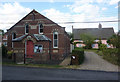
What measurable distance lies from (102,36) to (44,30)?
29.4m

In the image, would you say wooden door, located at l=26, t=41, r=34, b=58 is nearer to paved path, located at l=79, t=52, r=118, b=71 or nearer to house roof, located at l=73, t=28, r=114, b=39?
paved path, located at l=79, t=52, r=118, b=71

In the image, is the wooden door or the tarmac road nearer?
the tarmac road

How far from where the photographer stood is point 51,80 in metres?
7.42

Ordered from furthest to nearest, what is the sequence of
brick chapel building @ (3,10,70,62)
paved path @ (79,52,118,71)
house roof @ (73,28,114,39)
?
1. house roof @ (73,28,114,39)
2. brick chapel building @ (3,10,70,62)
3. paved path @ (79,52,118,71)

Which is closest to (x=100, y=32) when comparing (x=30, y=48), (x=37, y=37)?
(x=37, y=37)

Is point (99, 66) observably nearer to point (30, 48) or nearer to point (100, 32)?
point (30, 48)

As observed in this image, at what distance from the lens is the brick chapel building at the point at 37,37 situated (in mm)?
17234

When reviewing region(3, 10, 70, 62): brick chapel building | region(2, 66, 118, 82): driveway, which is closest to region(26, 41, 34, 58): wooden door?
region(3, 10, 70, 62): brick chapel building

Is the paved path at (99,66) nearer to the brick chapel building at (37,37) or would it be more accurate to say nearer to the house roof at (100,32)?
the brick chapel building at (37,37)

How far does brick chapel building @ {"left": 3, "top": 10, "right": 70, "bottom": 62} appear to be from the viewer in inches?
679

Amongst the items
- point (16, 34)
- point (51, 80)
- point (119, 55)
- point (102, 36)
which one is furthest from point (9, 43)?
point (102, 36)

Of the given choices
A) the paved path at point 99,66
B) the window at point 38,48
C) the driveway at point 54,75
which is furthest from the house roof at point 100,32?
the driveway at point 54,75

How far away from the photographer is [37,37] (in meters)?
17.5

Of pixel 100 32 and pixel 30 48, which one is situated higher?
pixel 100 32
